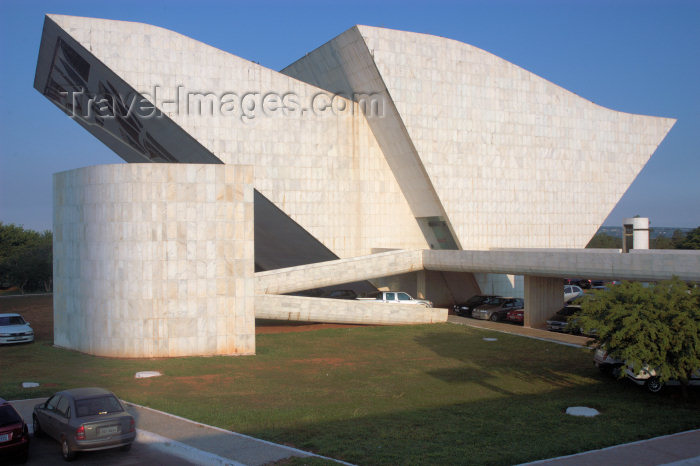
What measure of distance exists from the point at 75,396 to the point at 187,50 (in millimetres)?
23394

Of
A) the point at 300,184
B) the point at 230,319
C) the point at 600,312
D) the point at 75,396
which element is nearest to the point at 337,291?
the point at 300,184

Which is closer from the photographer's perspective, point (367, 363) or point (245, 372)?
point (245, 372)

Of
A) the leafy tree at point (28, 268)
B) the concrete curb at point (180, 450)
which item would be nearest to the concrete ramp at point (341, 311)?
the concrete curb at point (180, 450)

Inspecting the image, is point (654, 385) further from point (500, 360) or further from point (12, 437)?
point (12, 437)

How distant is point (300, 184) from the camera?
3425 centimetres

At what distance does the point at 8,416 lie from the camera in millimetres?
10922

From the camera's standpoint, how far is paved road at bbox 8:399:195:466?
1103 centimetres

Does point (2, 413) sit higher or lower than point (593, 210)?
lower

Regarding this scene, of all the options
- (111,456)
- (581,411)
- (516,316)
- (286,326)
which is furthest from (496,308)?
(111,456)

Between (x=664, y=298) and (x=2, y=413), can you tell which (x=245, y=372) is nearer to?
(x=2, y=413)

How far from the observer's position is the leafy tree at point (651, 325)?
1431 cm

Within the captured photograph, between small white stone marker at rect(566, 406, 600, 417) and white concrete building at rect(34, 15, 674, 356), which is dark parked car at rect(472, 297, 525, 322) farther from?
small white stone marker at rect(566, 406, 600, 417)

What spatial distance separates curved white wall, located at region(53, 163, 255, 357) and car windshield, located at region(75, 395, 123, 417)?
9.36m

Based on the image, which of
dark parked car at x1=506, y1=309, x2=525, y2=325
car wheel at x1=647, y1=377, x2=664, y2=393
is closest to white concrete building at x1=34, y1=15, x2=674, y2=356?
dark parked car at x1=506, y1=309, x2=525, y2=325
